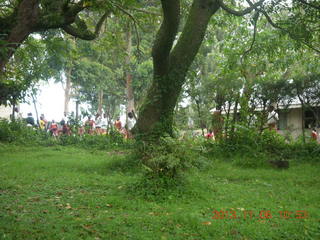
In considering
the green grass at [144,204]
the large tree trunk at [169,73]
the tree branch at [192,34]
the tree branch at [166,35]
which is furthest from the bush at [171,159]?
the tree branch at [192,34]

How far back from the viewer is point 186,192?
5.17 metres

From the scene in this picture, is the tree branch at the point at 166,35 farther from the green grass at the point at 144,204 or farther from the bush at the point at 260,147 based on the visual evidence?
the bush at the point at 260,147

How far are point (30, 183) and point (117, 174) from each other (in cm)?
190

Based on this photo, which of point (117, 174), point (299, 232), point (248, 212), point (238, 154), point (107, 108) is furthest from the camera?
point (107, 108)

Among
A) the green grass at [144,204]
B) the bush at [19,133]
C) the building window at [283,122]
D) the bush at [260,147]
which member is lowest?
the green grass at [144,204]

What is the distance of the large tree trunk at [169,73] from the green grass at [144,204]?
44.3 inches

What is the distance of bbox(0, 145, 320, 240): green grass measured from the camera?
11.8 ft

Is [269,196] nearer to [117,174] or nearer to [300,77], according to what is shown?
[117,174]

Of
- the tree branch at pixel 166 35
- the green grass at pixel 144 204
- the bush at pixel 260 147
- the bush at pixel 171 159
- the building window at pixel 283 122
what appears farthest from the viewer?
the building window at pixel 283 122

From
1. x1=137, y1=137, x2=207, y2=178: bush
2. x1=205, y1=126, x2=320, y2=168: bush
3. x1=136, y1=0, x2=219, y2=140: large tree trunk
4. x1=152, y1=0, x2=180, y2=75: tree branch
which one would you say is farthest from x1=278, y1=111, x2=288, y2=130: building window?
x1=137, y1=137, x2=207, y2=178: bush

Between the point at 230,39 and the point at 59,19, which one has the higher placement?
the point at 230,39

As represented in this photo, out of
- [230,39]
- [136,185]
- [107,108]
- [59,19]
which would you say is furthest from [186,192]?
[107,108]

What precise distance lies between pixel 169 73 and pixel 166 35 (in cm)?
102

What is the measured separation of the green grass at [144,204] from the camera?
3.61 meters
